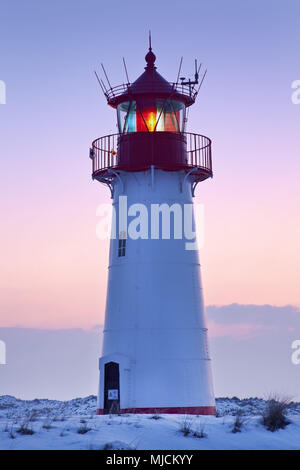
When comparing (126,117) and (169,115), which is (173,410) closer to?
(169,115)

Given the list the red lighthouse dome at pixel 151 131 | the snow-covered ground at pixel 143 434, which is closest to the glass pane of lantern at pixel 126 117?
the red lighthouse dome at pixel 151 131

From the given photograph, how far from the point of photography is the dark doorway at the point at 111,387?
93.7ft

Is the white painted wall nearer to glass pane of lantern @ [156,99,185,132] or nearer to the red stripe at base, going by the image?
the red stripe at base

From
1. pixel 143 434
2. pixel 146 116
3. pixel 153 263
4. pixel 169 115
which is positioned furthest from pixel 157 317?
pixel 143 434

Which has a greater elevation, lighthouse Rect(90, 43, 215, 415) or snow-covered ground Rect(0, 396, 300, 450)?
lighthouse Rect(90, 43, 215, 415)

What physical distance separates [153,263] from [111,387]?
15.8 feet

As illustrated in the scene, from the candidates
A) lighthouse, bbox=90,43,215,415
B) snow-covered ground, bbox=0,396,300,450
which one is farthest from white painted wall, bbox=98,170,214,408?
snow-covered ground, bbox=0,396,300,450

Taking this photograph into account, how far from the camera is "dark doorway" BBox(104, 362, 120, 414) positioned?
2856 cm

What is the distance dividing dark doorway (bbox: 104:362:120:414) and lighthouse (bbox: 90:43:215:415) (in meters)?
0.04

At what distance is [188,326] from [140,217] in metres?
4.46

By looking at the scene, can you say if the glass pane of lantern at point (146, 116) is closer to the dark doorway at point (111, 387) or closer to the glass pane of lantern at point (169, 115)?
the glass pane of lantern at point (169, 115)

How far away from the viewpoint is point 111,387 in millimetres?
28969
